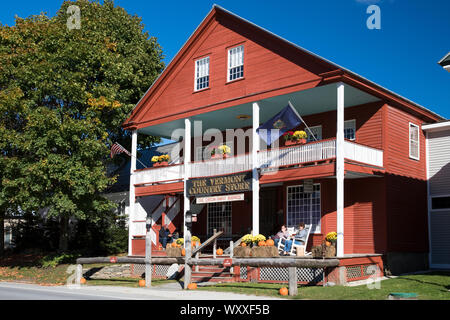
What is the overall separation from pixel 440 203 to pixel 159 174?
12691 mm

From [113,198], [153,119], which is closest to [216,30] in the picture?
[153,119]

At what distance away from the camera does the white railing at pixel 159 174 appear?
26047 millimetres

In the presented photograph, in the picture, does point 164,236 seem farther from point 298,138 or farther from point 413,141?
point 413,141

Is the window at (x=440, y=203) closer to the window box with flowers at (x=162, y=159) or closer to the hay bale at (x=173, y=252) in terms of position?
the hay bale at (x=173, y=252)

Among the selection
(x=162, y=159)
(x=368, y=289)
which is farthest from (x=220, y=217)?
(x=368, y=289)

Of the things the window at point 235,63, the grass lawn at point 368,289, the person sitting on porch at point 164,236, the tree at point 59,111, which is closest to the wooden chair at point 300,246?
the grass lawn at point 368,289

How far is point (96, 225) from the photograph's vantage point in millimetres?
32812

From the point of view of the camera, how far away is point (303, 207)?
76.0 feet

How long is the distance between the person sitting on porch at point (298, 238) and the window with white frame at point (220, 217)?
6613 mm

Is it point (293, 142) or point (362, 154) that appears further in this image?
point (293, 142)

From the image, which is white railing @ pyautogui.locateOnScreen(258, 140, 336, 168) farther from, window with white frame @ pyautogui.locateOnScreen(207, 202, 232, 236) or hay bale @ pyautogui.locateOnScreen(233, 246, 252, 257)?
window with white frame @ pyautogui.locateOnScreen(207, 202, 232, 236)

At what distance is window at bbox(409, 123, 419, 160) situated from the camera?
23.4m

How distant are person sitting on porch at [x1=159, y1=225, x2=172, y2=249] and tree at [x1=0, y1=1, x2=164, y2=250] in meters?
3.81

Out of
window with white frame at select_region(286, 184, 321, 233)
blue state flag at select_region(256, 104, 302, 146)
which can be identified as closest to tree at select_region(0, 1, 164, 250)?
window with white frame at select_region(286, 184, 321, 233)
